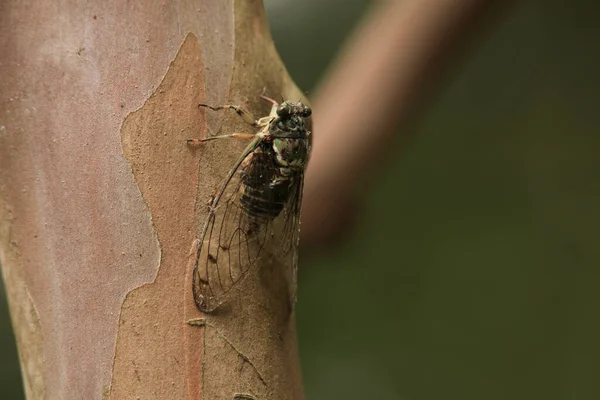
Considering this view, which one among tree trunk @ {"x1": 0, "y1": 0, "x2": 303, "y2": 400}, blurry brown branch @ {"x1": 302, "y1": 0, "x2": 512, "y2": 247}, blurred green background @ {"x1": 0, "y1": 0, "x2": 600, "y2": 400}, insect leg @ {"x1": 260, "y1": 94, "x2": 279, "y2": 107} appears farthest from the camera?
blurred green background @ {"x1": 0, "y1": 0, "x2": 600, "y2": 400}

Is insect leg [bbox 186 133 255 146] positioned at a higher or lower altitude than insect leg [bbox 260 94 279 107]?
lower

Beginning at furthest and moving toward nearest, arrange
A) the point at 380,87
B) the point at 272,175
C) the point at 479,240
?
the point at 479,240
the point at 380,87
the point at 272,175

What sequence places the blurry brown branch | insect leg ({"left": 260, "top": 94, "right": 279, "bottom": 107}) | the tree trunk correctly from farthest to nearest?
the blurry brown branch, insect leg ({"left": 260, "top": 94, "right": 279, "bottom": 107}), the tree trunk

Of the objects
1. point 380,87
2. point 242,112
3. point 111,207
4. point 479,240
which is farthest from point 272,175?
point 479,240

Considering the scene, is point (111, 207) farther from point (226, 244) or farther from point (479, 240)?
point (479, 240)

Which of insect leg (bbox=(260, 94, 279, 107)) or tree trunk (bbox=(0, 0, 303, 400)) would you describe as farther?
insect leg (bbox=(260, 94, 279, 107))

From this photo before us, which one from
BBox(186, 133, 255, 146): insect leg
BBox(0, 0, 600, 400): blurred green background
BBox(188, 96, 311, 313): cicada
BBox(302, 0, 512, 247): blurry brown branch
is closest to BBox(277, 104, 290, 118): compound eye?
BBox(188, 96, 311, 313): cicada

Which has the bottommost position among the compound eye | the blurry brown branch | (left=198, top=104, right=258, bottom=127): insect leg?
(left=198, top=104, right=258, bottom=127): insect leg

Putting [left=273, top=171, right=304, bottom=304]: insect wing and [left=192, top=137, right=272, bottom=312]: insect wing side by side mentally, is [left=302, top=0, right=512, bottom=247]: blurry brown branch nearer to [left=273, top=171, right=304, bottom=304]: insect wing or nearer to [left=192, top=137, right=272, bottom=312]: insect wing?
[left=273, top=171, right=304, bottom=304]: insect wing
